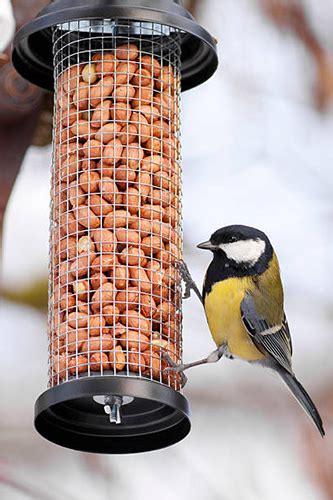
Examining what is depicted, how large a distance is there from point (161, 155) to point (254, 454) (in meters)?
2.45

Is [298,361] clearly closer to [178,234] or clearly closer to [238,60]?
[238,60]

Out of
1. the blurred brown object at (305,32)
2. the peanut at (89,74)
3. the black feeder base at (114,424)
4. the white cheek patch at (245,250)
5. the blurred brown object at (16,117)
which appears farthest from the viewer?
the blurred brown object at (305,32)

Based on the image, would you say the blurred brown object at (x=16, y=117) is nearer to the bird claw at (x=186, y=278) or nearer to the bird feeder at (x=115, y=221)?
the bird feeder at (x=115, y=221)

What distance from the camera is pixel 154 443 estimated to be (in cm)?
368

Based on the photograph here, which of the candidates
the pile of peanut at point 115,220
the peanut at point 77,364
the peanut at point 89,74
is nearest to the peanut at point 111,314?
the pile of peanut at point 115,220

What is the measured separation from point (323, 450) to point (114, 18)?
2534 mm

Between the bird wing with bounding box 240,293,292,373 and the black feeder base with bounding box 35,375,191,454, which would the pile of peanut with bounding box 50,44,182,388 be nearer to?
the black feeder base with bounding box 35,375,191,454

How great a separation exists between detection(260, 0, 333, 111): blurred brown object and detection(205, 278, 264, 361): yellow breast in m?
1.93

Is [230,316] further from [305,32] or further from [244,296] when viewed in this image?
[305,32]

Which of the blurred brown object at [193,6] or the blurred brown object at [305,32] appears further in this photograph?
the blurred brown object at [305,32]

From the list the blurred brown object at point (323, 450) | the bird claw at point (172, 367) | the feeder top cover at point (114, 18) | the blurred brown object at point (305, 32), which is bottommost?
the blurred brown object at point (323, 450)

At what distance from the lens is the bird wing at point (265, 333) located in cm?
394

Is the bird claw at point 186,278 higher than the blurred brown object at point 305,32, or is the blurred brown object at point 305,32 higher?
the blurred brown object at point 305,32

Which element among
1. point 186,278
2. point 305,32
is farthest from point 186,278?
point 305,32
